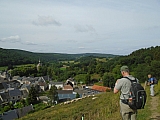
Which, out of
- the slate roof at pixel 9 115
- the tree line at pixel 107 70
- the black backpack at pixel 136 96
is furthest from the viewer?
the tree line at pixel 107 70

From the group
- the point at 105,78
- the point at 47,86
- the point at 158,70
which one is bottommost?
the point at 47,86

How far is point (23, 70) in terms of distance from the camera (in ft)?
337

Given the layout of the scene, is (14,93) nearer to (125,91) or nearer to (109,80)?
(109,80)

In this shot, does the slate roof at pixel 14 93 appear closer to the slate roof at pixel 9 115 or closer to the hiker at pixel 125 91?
the slate roof at pixel 9 115

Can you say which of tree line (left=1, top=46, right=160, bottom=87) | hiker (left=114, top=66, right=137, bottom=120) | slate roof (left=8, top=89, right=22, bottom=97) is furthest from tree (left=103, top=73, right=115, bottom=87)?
hiker (left=114, top=66, right=137, bottom=120)

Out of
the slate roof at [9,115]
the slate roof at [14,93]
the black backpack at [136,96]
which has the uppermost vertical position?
the black backpack at [136,96]

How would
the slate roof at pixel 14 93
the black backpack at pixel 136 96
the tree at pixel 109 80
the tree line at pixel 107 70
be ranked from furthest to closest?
the tree line at pixel 107 70
the tree at pixel 109 80
the slate roof at pixel 14 93
the black backpack at pixel 136 96

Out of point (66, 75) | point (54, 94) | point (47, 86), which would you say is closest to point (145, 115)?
point (54, 94)

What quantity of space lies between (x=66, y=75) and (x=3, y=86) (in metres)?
33.8

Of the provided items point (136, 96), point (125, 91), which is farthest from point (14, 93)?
point (136, 96)

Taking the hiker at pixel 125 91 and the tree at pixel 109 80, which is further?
the tree at pixel 109 80

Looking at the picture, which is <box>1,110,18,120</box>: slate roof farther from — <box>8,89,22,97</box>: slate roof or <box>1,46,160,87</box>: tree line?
<box>1,46,160,87</box>: tree line

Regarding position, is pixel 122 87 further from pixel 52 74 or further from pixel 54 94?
pixel 52 74

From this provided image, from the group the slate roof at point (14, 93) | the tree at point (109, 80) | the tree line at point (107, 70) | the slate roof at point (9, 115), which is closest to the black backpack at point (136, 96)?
the slate roof at point (9, 115)
